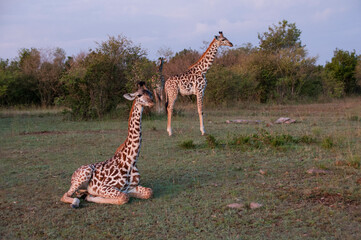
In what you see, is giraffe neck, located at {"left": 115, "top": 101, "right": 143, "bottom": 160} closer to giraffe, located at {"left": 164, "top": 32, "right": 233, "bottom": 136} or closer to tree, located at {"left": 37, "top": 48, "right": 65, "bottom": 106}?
giraffe, located at {"left": 164, "top": 32, "right": 233, "bottom": 136}

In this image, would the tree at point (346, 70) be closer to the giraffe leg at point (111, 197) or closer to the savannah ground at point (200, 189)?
the savannah ground at point (200, 189)

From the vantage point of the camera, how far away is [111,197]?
5074 millimetres

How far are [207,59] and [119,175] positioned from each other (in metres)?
7.38

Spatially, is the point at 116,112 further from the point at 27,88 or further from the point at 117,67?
the point at 27,88

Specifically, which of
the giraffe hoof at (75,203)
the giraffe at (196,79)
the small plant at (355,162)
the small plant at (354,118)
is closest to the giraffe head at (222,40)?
the giraffe at (196,79)

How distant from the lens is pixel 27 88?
879 inches

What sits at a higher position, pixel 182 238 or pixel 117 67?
pixel 117 67

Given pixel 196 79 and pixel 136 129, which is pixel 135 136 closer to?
pixel 136 129

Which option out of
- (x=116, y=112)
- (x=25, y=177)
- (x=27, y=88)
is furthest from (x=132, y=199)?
(x=27, y=88)

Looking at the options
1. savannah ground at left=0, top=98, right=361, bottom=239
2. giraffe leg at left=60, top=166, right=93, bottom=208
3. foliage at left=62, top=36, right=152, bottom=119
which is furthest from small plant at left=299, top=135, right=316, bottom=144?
foliage at left=62, top=36, right=152, bottom=119

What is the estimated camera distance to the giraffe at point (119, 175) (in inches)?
202

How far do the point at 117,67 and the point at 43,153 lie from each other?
8112 mm

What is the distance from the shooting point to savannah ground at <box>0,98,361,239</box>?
4219 millimetres

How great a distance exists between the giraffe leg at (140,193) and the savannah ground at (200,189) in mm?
84
